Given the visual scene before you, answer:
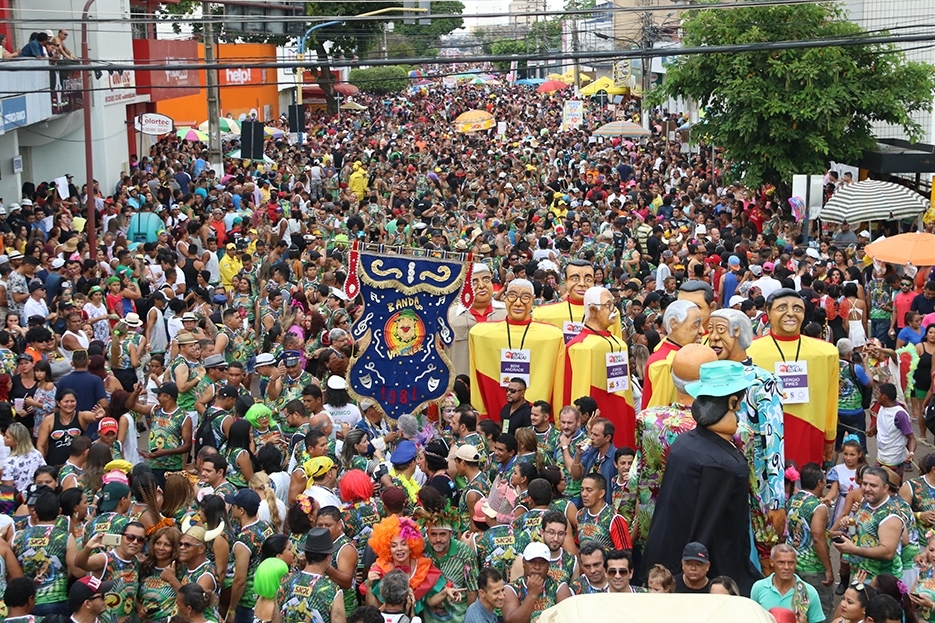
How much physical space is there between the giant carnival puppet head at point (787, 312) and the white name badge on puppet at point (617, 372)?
1.23 m

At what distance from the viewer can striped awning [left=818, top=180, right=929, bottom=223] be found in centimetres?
1802

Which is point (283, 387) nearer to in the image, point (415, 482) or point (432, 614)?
point (415, 482)

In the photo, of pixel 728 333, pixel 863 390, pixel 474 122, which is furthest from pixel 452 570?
pixel 474 122

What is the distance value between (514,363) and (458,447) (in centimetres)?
220

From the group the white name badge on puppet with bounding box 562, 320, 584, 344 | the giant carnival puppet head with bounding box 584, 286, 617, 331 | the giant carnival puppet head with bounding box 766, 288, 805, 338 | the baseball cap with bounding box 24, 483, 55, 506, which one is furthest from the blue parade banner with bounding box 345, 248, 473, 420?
the baseball cap with bounding box 24, 483, 55, 506

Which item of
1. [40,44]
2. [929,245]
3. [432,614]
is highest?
[40,44]

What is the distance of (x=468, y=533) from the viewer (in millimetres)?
7398

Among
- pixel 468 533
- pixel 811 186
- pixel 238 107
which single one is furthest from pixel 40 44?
pixel 238 107

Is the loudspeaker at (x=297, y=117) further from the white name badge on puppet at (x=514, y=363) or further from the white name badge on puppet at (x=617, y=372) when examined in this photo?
the white name badge on puppet at (x=617, y=372)

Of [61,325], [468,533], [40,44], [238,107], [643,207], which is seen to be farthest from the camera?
[238,107]

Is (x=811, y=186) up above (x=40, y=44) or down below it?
below

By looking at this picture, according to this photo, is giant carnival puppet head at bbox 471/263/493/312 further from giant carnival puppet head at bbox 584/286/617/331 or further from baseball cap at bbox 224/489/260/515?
baseball cap at bbox 224/489/260/515

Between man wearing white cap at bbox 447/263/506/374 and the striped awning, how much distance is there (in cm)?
810

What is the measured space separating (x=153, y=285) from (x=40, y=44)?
7.35m
